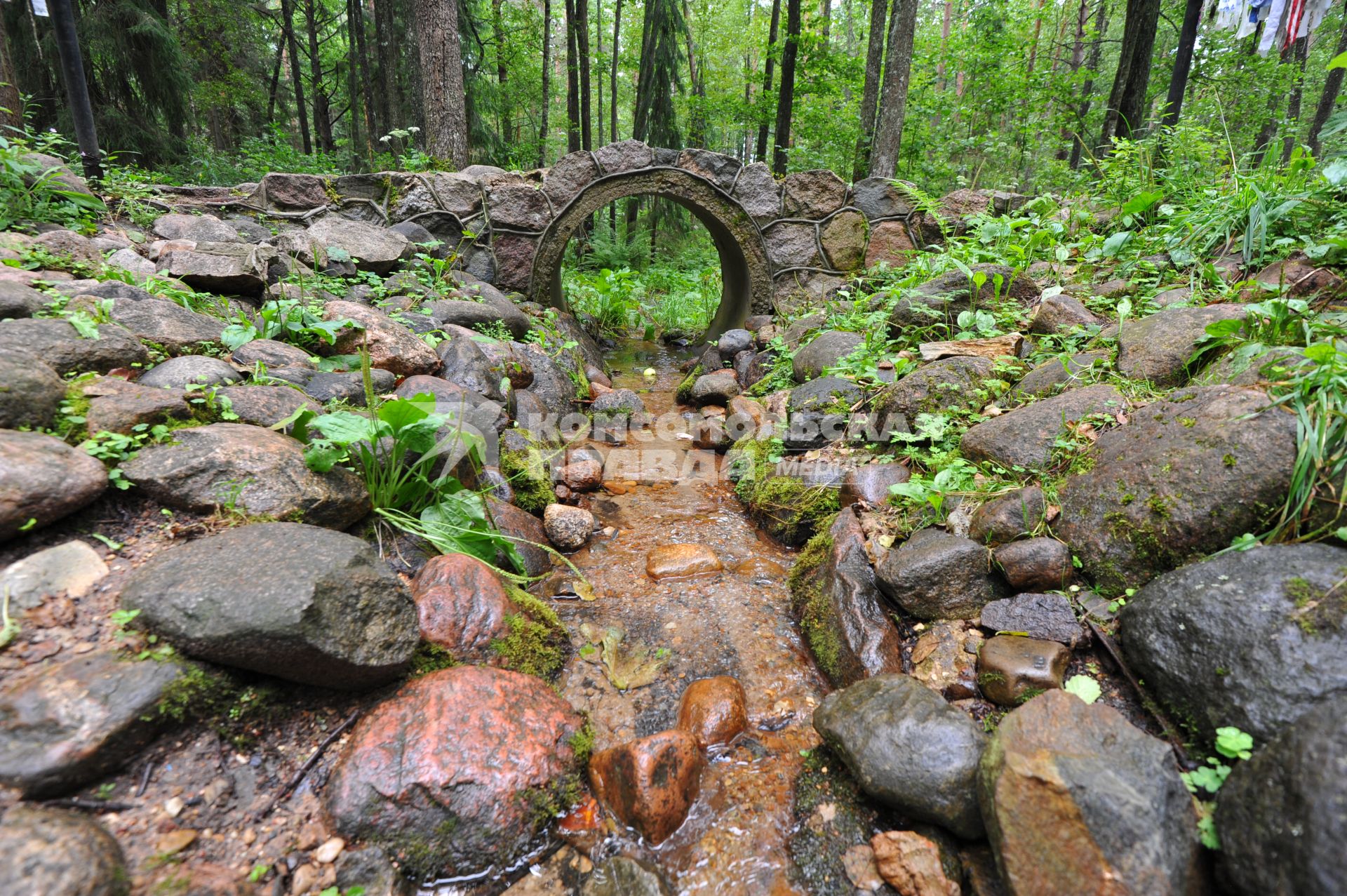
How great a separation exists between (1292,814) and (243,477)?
10.3 feet

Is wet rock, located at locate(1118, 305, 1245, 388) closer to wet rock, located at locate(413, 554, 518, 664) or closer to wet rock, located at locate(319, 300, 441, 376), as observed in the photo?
wet rock, located at locate(413, 554, 518, 664)

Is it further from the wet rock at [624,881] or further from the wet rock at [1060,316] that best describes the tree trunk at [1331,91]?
the wet rock at [624,881]

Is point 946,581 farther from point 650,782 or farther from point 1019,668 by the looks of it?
point 650,782

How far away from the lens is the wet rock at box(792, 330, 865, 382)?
4.91 meters

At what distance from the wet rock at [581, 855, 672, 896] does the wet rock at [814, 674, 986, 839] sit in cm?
73

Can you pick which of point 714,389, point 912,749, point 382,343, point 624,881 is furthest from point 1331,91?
point 624,881

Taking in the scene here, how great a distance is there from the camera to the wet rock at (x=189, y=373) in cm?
264

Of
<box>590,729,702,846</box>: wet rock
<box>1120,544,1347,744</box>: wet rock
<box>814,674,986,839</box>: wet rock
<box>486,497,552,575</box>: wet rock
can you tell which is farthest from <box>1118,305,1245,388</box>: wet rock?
<box>486,497,552,575</box>: wet rock

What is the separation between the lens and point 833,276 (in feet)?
25.7

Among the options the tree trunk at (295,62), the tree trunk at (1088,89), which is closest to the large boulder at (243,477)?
the tree trunk at (1088,89)

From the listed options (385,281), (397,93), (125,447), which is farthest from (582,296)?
(125,447)

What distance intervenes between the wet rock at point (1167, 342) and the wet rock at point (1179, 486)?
451mm

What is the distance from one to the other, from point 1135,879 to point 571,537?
2975 millimetres

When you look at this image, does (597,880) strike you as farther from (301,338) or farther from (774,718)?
(301,338)
